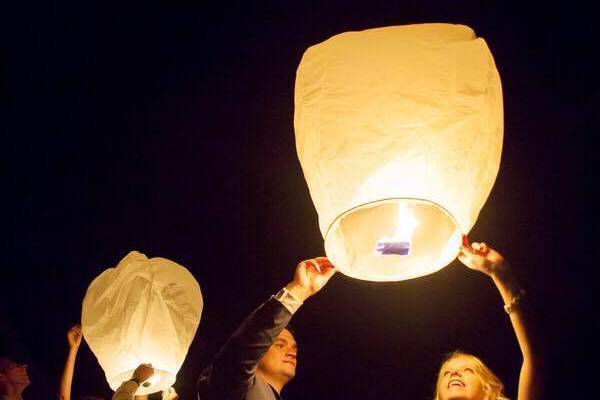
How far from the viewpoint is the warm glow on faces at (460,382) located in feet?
8.37

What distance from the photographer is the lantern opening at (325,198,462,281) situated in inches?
64.4

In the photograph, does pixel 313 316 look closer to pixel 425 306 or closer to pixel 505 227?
pixel 425 306

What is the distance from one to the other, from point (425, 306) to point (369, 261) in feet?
7.88

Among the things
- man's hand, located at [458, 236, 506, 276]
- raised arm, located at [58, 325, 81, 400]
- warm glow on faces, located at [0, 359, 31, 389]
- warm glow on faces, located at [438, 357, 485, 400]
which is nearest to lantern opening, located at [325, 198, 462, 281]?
man's hand, located at [458, 236, 506, 276]

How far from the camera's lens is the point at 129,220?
17.1 feet

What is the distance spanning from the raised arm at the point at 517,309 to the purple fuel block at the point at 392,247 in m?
0.27

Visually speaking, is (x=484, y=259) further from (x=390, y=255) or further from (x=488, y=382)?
(x=488, y=382)

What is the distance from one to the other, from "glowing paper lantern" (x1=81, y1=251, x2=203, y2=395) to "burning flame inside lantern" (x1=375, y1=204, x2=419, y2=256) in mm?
1370

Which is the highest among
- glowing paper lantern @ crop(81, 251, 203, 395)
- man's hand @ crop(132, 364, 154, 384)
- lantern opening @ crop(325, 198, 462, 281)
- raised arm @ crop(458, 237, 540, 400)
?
lantern opening @ crop(325, 198, 462, 281)

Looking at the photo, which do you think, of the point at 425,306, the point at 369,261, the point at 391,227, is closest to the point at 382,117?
the point at 391,227

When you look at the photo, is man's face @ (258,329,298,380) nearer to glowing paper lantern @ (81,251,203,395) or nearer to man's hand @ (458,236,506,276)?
glowing paper lantern @ (81,251,203,395)

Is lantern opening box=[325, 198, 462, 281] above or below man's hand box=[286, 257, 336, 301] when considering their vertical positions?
above

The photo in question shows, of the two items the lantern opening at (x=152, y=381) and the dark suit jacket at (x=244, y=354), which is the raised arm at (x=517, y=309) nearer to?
the dark suit jacket at (x=244, y=354)

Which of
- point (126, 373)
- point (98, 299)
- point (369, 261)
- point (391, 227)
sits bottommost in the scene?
point (126, 373)
